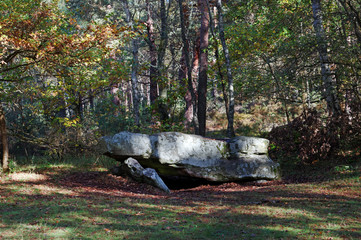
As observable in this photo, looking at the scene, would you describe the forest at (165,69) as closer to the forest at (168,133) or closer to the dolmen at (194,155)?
the forest at (168,133)

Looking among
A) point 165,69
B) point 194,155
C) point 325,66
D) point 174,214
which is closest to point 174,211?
point 174,214

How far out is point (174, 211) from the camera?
7.75 meters

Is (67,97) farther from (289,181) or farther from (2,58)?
(289,181)

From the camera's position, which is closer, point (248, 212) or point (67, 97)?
point (248, 212)

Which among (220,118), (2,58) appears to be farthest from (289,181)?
(220,118)

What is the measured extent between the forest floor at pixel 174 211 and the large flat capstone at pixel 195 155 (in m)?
1.13

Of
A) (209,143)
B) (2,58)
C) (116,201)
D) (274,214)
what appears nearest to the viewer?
(274,214)

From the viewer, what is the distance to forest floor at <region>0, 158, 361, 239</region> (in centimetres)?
586

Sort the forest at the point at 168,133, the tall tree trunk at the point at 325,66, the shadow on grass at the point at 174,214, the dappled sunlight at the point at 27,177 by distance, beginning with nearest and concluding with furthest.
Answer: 1. the shadow on grass at the point at 174,214
2. the forest at the point at 168,133
3. the dappled sunlight at the point at 27,177
4. the tall tree trunk at the point at 325,66

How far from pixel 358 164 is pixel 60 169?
11.6 m

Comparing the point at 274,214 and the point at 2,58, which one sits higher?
the point at 2,58

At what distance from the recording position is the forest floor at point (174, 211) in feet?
19.2

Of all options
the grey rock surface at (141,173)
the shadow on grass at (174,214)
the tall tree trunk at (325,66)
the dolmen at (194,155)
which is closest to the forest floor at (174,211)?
the shadow on grass at (174,214)

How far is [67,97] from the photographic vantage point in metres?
15.5
